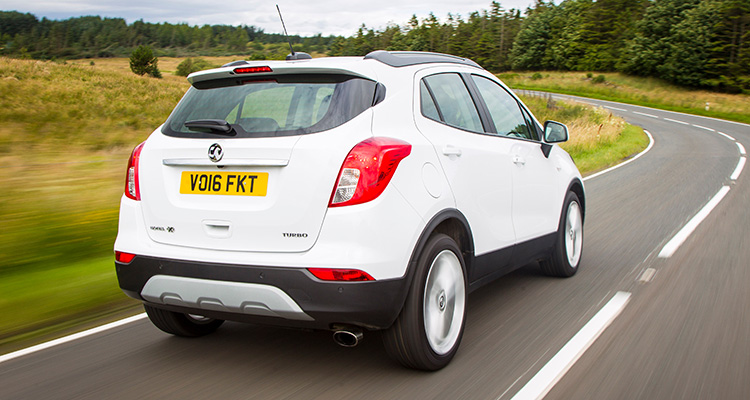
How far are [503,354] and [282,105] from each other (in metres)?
1.94

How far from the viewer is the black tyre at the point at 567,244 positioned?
5453 millimetres

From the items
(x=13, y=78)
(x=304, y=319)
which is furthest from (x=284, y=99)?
(x=13, y=78)

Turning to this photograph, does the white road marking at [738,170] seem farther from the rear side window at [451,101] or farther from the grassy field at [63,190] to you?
the rear side window at [451,101]

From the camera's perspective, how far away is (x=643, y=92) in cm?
6009

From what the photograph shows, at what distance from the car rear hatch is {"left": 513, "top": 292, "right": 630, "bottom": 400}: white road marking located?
1.38 metres

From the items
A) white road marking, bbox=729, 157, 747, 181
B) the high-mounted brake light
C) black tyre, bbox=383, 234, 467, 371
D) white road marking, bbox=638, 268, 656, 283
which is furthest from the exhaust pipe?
white road marking, bbox=729, 157, 747, 181

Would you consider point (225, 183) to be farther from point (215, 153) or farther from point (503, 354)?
point (503, 354)

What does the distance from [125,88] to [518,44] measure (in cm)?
7401

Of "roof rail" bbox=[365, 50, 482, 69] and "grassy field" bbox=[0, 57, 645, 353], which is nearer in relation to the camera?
"roof rail" bbox=[365, 50, 482, 69]

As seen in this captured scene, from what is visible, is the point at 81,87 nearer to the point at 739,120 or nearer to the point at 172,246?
the point at 172,246

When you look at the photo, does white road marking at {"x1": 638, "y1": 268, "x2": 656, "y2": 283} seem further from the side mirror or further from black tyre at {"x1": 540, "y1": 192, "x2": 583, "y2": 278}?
the side mirror

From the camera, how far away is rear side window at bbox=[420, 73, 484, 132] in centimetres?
377

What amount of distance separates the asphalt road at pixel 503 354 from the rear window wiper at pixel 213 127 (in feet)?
4.36

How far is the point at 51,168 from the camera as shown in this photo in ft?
33.4
